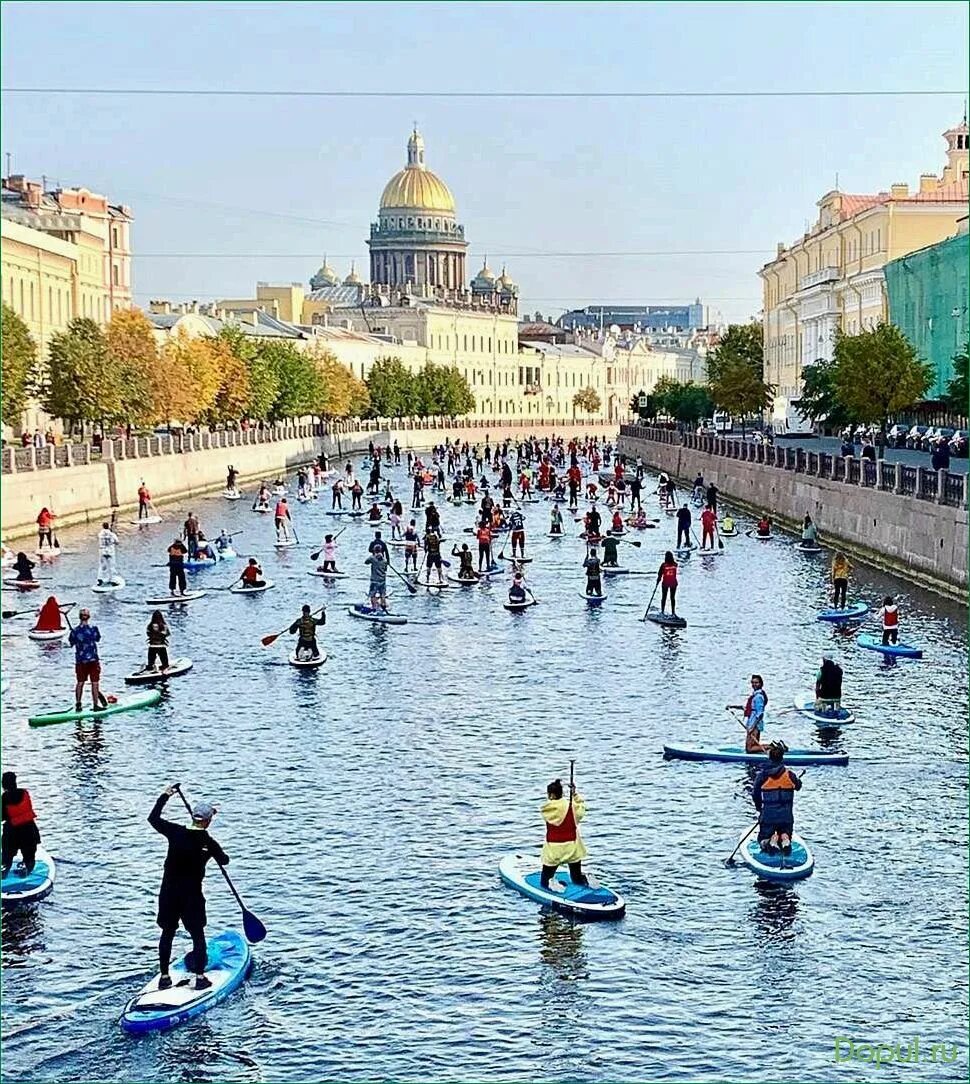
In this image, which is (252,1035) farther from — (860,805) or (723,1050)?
(860,805)

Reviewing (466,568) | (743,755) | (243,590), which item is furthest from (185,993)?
(466,568)

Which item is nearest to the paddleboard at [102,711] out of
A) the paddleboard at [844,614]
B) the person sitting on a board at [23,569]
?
the person sitting on a board at [23,569]

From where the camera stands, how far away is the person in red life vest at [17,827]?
54.5 feet

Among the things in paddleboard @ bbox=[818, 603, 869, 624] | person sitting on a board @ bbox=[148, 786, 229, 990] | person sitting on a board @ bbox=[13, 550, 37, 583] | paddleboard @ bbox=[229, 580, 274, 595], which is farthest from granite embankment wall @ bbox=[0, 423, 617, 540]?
paddleboard @ bbox=[818, 603, 869, 624]

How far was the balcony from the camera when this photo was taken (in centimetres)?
9193

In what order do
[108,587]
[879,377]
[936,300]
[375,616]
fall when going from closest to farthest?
[375,616], [108,587], [879,377], [936,300]

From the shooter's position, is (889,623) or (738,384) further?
(738,384)

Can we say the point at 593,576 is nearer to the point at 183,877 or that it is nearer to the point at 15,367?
the point at 183,877

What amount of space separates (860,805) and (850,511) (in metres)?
27.7

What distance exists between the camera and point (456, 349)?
7003 inches

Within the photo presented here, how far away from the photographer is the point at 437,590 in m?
41.0

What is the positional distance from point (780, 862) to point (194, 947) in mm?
5615

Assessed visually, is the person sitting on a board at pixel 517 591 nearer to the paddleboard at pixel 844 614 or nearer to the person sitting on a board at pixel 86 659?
the paddleboard at pixel 844 614

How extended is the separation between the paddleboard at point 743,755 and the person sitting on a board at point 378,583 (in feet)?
42.9
